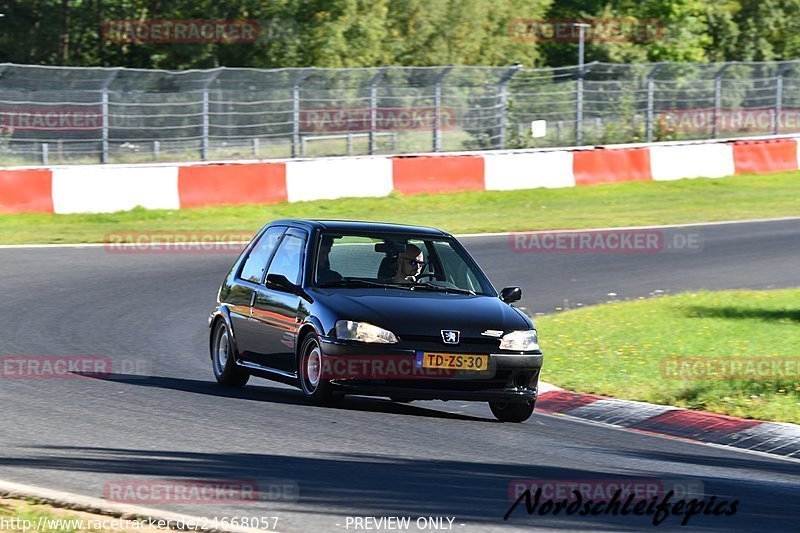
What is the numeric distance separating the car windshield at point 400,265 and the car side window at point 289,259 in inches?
7.7

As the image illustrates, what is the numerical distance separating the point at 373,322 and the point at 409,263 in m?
1.20

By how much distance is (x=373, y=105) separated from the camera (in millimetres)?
27297

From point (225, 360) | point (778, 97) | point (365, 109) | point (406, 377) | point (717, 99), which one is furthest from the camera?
point (778, 97)

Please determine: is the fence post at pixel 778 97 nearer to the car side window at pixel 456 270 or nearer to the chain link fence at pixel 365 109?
the chain link fence at pixel 365 109

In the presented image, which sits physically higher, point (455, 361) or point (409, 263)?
point (409, 263)

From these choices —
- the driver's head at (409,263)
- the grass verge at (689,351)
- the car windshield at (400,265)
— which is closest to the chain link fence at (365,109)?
the grass verge at (689,351)

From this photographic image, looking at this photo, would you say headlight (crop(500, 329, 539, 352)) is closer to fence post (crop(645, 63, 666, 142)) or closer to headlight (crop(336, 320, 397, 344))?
headlight (crop(336, 320, 397, 344))

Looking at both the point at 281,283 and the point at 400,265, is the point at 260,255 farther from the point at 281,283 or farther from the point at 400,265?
the point at 400,265

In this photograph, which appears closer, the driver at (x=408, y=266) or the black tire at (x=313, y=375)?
the black tire at (x=313, y=375)

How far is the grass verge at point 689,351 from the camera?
11.2 meters

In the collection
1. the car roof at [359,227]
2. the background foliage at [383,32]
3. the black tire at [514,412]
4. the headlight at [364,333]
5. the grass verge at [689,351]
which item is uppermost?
Result: the background foliage at [383,32]

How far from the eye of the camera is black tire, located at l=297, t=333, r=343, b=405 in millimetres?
9977

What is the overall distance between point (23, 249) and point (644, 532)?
15348 mm

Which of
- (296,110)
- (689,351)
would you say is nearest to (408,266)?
(689,351)
